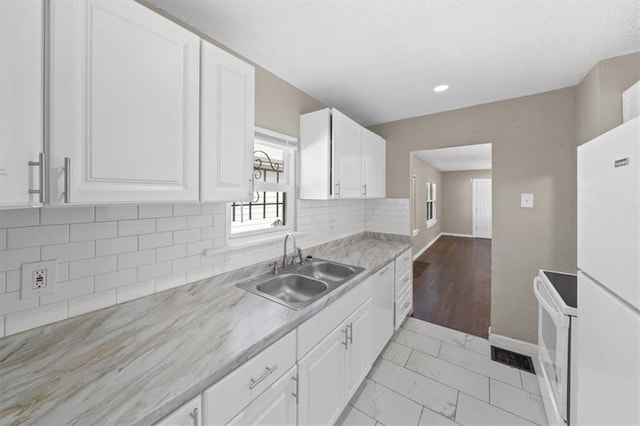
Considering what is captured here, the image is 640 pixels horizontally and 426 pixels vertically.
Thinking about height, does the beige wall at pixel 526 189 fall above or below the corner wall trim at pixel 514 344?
above

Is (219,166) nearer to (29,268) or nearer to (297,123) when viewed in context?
(29,268)

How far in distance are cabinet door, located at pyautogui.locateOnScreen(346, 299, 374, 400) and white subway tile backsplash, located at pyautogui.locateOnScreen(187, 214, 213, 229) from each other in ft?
3.54

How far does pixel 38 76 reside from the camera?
0.70m

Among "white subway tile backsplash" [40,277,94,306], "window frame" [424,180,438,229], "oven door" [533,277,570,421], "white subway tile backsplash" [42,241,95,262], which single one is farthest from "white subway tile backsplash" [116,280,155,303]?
"window frame" [424,180,438,229]

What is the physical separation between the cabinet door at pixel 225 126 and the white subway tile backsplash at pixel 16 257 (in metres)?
0.64

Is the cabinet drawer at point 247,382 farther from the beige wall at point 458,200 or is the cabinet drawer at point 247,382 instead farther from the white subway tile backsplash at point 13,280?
the beige wall at point 458,200

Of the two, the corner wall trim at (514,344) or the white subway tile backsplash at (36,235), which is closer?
the white subway tile backsplash at (36,235)

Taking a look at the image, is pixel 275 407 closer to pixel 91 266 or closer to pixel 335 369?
pixel 335 369

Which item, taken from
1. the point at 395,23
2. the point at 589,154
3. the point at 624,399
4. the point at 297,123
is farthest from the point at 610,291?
the point at 297,123

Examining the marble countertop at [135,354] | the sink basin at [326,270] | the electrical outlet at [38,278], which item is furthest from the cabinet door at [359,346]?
the electrical outlet at [38,278]

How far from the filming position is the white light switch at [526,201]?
88.4 inches

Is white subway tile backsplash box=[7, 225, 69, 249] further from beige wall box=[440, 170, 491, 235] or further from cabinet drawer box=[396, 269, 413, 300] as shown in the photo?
beige wall box=[440, 170, 491, 235]

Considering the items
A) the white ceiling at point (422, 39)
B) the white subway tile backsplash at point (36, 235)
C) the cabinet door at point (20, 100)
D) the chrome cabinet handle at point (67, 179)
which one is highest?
the white ceiling at point (422, 39)

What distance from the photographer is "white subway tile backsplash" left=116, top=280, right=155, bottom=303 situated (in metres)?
1.15
